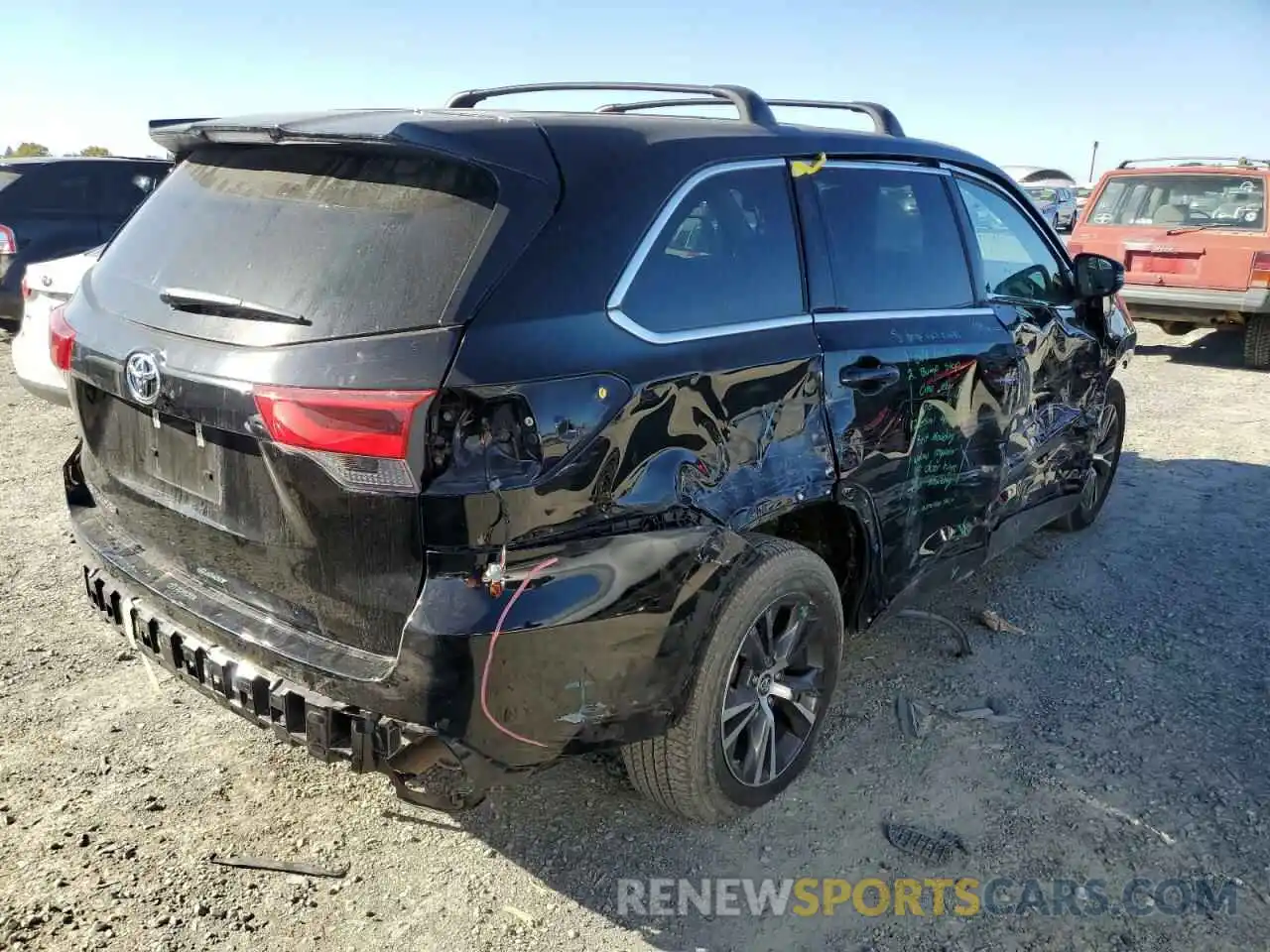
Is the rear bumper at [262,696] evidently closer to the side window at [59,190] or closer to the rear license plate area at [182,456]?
the rear license plate area at [182,456]

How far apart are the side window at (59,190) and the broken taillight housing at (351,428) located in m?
→ 8.45

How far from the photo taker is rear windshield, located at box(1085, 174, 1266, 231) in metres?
9.52

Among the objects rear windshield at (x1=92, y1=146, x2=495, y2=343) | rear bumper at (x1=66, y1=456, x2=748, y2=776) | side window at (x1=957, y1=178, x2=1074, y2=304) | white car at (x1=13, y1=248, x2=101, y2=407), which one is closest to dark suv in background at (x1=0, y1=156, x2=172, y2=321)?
white car at (x1=13, y1=248, x2=101, y2=407)

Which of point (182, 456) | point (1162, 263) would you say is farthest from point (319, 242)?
point (1162, 263)

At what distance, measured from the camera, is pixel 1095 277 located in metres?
4.28

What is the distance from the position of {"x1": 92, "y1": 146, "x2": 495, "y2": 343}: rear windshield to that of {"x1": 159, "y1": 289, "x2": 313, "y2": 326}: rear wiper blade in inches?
0.5

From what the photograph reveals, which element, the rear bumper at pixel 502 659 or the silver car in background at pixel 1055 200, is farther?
the silver car in background at pixel 1055 200

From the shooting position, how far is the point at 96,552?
2.77m

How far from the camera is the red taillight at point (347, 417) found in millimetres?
1992

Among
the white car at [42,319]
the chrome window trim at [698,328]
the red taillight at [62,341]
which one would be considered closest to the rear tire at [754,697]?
the chrome window trim at [698,328]

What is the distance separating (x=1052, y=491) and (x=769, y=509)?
7.45ft

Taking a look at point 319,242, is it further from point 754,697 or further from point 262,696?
point 754,697

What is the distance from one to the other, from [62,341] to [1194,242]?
32.1 feet

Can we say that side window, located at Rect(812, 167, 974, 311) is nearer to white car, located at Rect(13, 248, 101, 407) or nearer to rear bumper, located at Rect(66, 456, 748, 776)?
rear bumper, located at Rect(66, 456, 748, 776)
